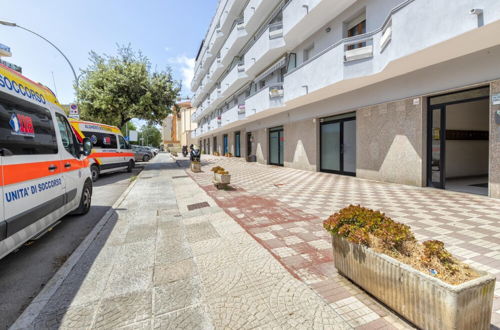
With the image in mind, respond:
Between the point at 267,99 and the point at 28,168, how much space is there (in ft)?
40.9

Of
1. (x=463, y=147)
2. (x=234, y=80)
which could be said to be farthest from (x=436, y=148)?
(x=234, y=80)

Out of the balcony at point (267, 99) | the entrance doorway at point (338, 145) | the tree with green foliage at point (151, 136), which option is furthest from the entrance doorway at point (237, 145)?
the tree with green foliage at point (151, 136)

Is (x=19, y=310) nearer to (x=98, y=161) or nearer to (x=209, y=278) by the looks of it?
(x=209, y=278)

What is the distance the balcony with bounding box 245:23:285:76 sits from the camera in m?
13.7

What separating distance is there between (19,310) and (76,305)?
1.83 ft

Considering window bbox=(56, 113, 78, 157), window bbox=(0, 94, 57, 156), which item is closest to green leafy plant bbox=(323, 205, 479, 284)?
window bbox=(0, 94, 57, 156)

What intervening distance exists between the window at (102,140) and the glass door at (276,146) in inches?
405

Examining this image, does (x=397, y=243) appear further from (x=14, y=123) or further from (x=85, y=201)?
(x=85, y=201)

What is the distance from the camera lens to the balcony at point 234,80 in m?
19.3

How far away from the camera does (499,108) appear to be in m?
6.25

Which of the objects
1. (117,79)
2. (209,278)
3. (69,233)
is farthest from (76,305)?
(117,79)

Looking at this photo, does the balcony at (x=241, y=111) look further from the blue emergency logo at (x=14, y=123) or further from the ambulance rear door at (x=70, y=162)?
the blue emergency logo at (x=14, y=123)

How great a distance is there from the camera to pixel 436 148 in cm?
808

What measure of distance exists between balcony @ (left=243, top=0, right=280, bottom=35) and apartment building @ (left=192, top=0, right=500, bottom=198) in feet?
0.20
